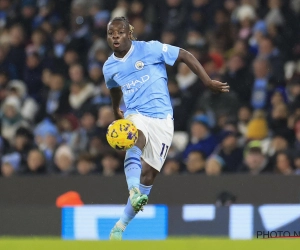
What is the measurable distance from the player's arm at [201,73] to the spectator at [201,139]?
Answer: 9.82 feet

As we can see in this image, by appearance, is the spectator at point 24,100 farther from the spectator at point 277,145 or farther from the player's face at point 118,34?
the player's face at point 118,34

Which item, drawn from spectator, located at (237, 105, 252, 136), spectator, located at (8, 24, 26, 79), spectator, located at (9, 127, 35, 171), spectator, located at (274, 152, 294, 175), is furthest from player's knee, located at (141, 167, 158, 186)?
spectator, located at (8, 24, 26, 79)

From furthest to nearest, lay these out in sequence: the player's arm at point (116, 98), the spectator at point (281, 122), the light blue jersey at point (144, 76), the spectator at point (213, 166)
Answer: the spectator at point (281, 122)
the spectator at point (213, 166)
the player's arm at point (116, 98)
the light blue jersey at point (144, 76)

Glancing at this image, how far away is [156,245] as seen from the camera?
5.71m

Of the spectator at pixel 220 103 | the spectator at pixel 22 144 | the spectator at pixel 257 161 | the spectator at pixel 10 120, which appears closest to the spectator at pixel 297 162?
the spectator at pixel 257 161

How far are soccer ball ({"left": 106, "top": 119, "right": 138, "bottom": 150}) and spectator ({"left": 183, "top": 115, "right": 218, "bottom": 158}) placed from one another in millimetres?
3358

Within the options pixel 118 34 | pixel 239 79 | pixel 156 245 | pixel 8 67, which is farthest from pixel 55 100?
pixel 156 245

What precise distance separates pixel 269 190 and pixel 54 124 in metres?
3.62

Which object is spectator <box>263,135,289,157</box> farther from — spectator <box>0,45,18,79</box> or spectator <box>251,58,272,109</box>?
spectator <box>0,45,18,79</box>

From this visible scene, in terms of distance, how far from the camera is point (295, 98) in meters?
11.3

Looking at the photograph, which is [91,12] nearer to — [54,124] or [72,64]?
[72,64]

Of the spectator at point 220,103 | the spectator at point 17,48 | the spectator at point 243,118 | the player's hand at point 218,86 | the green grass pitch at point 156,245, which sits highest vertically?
the spectator at point 17,48

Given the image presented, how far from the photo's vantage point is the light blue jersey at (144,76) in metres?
8.33

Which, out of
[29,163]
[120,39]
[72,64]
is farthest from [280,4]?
[120,39]
